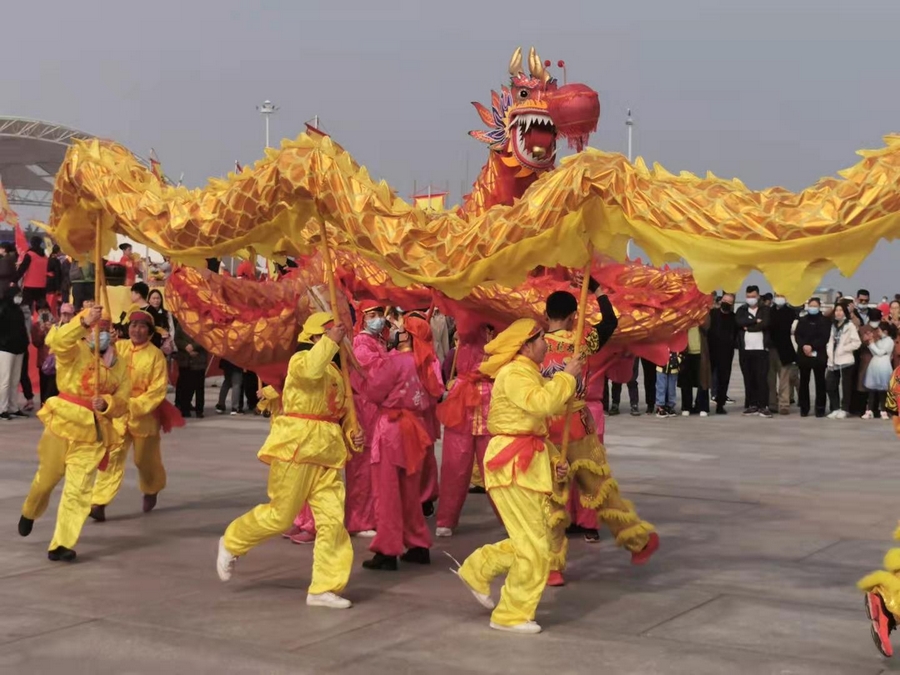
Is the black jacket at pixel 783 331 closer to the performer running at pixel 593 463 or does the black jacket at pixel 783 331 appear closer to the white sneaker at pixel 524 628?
the performer running at pixel 593 463

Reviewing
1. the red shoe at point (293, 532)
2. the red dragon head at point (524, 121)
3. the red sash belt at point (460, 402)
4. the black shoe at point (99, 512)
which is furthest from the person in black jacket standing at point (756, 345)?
the black shoe at point (99, 512)

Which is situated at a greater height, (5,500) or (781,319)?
(781,319)

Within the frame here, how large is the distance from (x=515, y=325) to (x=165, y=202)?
7.59 feet

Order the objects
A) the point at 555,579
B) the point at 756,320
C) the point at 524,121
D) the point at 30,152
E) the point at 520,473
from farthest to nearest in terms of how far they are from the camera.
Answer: the point at 30,152
the point at 756,320
the point at 524,121
the point at 555,579
the point at 520,473

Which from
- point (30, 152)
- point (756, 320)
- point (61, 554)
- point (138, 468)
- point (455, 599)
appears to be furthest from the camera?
point (30, 152)

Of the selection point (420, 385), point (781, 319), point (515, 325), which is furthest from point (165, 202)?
point (781, 319)

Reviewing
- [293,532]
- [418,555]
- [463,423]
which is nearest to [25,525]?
[293,532]

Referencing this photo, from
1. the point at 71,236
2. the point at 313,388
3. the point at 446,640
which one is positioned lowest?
the point at 446,640

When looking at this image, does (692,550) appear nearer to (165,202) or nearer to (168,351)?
(165,202)

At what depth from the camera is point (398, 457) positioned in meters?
6.99

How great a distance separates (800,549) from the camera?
294 inches

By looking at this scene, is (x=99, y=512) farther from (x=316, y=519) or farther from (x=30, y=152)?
(x=30, y=152)

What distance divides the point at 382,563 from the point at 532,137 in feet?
10.0

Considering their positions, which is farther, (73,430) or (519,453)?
(73,430)
